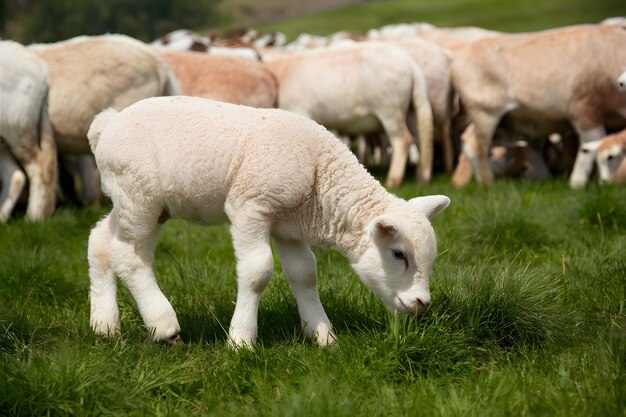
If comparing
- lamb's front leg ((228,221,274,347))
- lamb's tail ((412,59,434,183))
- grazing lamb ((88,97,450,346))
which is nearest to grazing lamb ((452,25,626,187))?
lamb's tail ((412,59,434,183))

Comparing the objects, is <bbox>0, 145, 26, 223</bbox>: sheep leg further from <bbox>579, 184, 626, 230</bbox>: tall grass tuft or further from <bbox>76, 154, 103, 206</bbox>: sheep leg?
<bbox>579, 184, 626, 230</bbox>: tall grass tuft

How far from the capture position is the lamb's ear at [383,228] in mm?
4000

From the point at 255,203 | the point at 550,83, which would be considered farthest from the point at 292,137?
the point at 550,83

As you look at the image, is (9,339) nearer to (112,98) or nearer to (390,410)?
(390,410)

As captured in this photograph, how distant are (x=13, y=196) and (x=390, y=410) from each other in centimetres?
593

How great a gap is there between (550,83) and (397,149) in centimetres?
195

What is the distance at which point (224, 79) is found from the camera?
10328mm

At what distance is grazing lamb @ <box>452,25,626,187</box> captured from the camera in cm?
932

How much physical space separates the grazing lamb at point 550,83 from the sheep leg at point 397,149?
2.49 feet

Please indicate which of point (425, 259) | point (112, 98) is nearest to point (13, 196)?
point (112, 98)

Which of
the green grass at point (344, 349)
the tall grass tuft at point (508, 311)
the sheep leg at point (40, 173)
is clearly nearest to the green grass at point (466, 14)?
the sheep leg at point (40, 173)

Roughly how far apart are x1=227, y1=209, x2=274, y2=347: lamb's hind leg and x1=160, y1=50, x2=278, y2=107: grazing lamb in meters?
6.03

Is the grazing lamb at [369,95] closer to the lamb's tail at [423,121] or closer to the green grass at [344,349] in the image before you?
the lamb's tail at [423,121]

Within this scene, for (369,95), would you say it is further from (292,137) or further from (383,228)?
(383,228)
